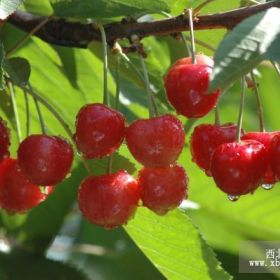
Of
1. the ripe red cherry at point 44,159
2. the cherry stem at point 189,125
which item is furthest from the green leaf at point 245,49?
the cherry stem at point 189,125

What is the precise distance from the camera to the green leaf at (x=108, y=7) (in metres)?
2.21

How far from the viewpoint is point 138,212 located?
2684 millimetres

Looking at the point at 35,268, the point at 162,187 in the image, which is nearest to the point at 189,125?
the point at 35,268

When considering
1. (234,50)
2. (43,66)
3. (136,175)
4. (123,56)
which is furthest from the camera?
(43,66)

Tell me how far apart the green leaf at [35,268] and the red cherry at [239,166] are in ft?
4.09

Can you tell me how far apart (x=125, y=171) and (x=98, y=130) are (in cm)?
25

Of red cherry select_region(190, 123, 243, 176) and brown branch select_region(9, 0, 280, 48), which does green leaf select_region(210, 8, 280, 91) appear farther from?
red cherry select_region(190, 123, 243, 176)

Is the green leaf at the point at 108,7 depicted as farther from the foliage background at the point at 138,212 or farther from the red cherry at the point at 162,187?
the red cherry at the point at 162,187

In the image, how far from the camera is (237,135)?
2.25 metres

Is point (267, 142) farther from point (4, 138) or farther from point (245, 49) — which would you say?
point (4, 138)

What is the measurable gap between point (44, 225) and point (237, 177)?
1.60 m

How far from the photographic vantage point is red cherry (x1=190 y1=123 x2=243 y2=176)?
7.65ft

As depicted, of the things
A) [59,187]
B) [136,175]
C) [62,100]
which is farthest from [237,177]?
[59,187]

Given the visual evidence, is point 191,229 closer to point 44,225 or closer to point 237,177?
point 237,177
